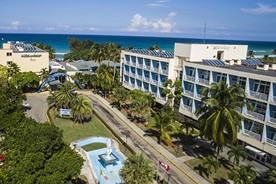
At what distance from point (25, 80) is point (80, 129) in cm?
3359

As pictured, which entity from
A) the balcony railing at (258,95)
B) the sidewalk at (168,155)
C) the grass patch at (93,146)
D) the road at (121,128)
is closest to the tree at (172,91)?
the sidewalk at (168,155)

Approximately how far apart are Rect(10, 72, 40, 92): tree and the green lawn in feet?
76.1

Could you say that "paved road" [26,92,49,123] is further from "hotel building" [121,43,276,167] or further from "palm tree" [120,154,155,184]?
"palm tree" [120,154,155,184]

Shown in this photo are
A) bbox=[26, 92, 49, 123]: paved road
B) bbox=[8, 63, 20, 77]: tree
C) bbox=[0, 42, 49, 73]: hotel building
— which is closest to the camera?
bbox=[26, 92, 49, 123]: paved road

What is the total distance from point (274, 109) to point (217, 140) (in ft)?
35.4

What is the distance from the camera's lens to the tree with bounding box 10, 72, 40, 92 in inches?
3110

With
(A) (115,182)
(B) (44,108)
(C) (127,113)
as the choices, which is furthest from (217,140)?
(B) (44,108)

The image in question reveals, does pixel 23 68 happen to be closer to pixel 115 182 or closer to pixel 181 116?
pixel 181 116

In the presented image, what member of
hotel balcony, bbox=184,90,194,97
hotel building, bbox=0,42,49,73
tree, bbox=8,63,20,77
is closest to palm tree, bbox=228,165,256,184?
hotel balcony, bbox=184,90,194,97

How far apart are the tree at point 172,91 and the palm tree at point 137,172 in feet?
103

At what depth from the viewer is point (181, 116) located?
63.7 m

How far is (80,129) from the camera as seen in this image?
186 ft

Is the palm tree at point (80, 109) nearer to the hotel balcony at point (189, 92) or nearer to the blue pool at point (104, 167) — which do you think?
the blue pool at point (104, 167)

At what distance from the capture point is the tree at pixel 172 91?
60.8 meters
